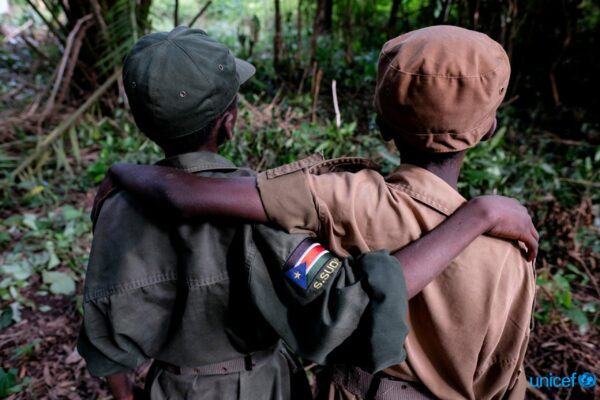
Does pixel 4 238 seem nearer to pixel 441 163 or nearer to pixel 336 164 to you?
pixel 336 164

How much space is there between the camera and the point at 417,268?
102cm

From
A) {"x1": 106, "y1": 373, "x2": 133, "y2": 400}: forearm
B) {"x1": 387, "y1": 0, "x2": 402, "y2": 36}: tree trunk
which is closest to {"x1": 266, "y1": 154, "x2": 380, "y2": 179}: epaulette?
{"x1": 106, "y1": 373, "x2": 133, "y2": 400}: forearm

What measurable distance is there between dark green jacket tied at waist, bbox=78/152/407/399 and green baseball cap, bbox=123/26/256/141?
0.11m

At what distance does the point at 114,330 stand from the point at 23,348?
1530 millimetres

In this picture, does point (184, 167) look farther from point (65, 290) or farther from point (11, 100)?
point (11, 100)

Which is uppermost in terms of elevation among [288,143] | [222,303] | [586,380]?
[222,303]

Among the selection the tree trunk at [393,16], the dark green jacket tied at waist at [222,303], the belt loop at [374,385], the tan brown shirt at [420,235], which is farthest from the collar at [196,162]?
the tree trunk at [393,16]

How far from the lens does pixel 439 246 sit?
3.40ft

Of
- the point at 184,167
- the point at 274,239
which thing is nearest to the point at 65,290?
the point at 184,167

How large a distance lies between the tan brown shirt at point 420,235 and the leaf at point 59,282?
2.14 metres

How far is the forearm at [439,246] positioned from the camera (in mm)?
1021

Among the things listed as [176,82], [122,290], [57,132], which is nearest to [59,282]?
[57,132]

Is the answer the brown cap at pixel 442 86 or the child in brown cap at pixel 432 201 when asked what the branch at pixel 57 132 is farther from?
the brown cap at pixel 442 86

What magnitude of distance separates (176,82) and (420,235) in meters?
0.68
